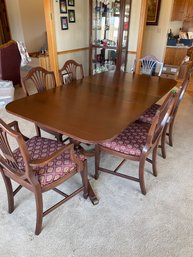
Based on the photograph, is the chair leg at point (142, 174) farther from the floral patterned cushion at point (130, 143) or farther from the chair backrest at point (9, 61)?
the chair backrest at point (9, 61)

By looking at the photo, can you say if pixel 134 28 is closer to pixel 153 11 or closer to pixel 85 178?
pixel 153 11

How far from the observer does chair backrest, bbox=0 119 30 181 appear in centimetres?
104

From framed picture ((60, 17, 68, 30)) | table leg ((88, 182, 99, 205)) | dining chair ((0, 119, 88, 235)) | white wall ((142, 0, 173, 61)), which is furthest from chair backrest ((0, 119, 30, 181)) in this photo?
white wall ((142, 0, 173, 61))

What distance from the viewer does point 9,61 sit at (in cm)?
384

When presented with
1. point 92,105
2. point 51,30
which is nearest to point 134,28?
point 51,30

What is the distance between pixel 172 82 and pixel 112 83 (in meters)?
0.75

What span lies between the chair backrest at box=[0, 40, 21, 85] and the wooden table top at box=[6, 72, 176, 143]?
6.97 ft

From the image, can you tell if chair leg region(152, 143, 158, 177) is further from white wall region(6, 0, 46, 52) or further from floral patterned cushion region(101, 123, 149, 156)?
white wall region(6, 0, 46, 52)

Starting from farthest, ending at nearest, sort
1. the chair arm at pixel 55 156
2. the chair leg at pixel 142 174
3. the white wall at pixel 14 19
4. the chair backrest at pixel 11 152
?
the white wall at pixel 14 19 → the chair leg at pixel 142 174 → the chair arm at pixel 55 156 → the chair backrest at pixel 11 152

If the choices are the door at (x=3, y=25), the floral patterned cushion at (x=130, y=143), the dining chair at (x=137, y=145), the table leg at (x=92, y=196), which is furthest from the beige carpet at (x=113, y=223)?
the door at (x=3, y=25)

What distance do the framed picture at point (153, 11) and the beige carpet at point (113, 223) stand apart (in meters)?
4.86

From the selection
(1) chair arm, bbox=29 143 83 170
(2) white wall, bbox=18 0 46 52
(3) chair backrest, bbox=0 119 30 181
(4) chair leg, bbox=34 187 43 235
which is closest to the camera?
(3) chair backrest, bbox=0 119 30 181

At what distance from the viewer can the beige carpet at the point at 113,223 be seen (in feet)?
4.49

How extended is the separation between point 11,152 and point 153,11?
568cm
